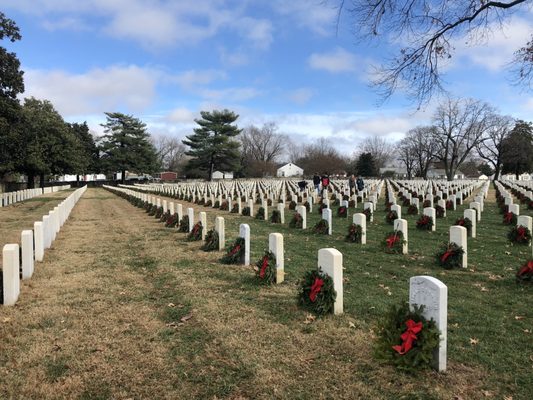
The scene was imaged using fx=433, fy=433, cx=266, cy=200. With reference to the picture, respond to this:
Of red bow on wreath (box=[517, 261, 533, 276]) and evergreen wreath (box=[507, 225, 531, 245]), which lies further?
evergreen wreath (box=[507, 225, 531, 245])

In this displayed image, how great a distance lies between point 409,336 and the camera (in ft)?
13.0

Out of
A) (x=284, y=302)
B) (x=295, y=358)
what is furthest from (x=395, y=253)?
(x=295, y=358)

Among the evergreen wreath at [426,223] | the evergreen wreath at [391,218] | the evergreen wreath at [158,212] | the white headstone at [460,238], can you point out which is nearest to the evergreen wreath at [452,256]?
the white headstone at [460,238]

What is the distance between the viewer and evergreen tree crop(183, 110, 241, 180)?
66062 millimetres

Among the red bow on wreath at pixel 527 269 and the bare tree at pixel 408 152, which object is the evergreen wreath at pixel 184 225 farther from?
the bare tree at pixel 408 152

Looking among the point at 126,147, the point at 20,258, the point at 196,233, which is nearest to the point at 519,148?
the point at 126,147

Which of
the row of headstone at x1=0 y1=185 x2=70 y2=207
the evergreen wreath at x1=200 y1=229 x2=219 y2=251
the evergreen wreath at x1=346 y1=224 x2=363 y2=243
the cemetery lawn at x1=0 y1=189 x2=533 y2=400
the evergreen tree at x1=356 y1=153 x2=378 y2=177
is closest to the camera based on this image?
the cemetery lawn at x1=0 y1=189 x2=533 y2=400

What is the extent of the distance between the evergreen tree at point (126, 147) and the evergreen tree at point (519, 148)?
62387mm

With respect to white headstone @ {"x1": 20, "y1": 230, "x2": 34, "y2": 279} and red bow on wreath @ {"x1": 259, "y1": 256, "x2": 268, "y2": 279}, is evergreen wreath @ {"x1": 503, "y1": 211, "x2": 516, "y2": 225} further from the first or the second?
white headstone @ {"x1": 20, "y1": 230, "x2": 34, "y2": 279}

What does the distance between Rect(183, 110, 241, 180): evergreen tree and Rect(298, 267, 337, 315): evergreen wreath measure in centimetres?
6076

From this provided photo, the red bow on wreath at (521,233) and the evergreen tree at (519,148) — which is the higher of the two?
the evergreen tree at (519,148)

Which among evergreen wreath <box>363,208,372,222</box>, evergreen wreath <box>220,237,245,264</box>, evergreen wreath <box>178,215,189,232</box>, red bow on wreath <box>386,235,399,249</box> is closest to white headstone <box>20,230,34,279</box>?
evergreen wreath <box>220,237,245,264</box>

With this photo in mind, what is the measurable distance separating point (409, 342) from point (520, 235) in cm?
819

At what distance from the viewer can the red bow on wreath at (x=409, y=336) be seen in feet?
12.9
